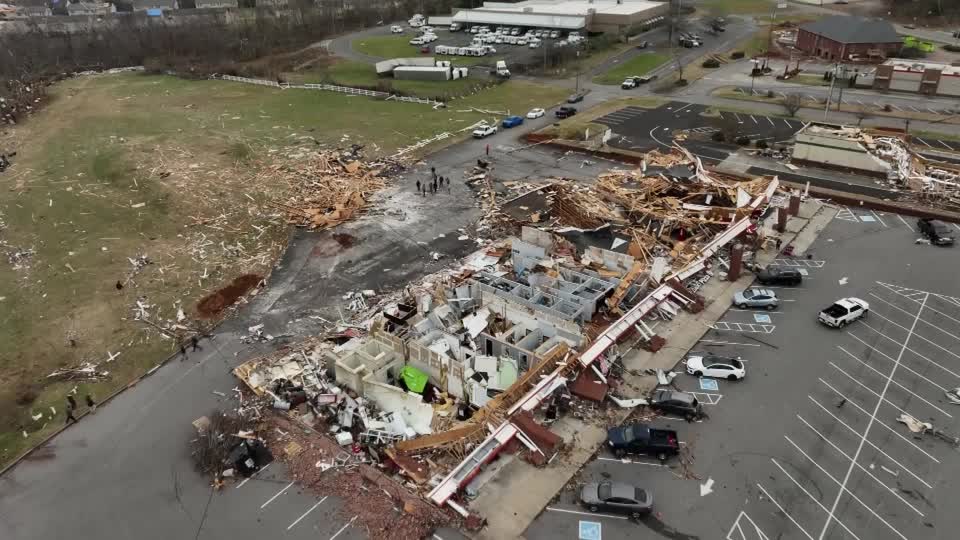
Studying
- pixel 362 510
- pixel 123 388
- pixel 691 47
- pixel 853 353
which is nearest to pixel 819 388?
pixel 853 353

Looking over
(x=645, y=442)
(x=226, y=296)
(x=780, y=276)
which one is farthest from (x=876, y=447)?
(x=226, y=296)

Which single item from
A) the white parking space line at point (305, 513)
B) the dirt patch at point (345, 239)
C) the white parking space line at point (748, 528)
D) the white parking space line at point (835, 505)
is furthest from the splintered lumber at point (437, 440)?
the dirt patch at point (345, 239)

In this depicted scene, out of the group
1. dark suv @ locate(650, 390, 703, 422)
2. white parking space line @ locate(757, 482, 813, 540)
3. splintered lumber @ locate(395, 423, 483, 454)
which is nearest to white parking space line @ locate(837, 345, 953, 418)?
dark suv @ locate(650, 390, 703, 422)

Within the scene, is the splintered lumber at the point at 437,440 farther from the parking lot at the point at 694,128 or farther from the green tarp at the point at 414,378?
the parking lot at the point at 694,128

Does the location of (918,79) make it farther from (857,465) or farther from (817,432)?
(857,465)

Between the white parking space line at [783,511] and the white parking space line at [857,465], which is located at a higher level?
the white parking space line at [857,465]

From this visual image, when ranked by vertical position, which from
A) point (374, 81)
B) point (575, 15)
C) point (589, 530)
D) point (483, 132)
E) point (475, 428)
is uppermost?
point (575, 15)

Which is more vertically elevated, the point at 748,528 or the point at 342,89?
the point at 342,89
